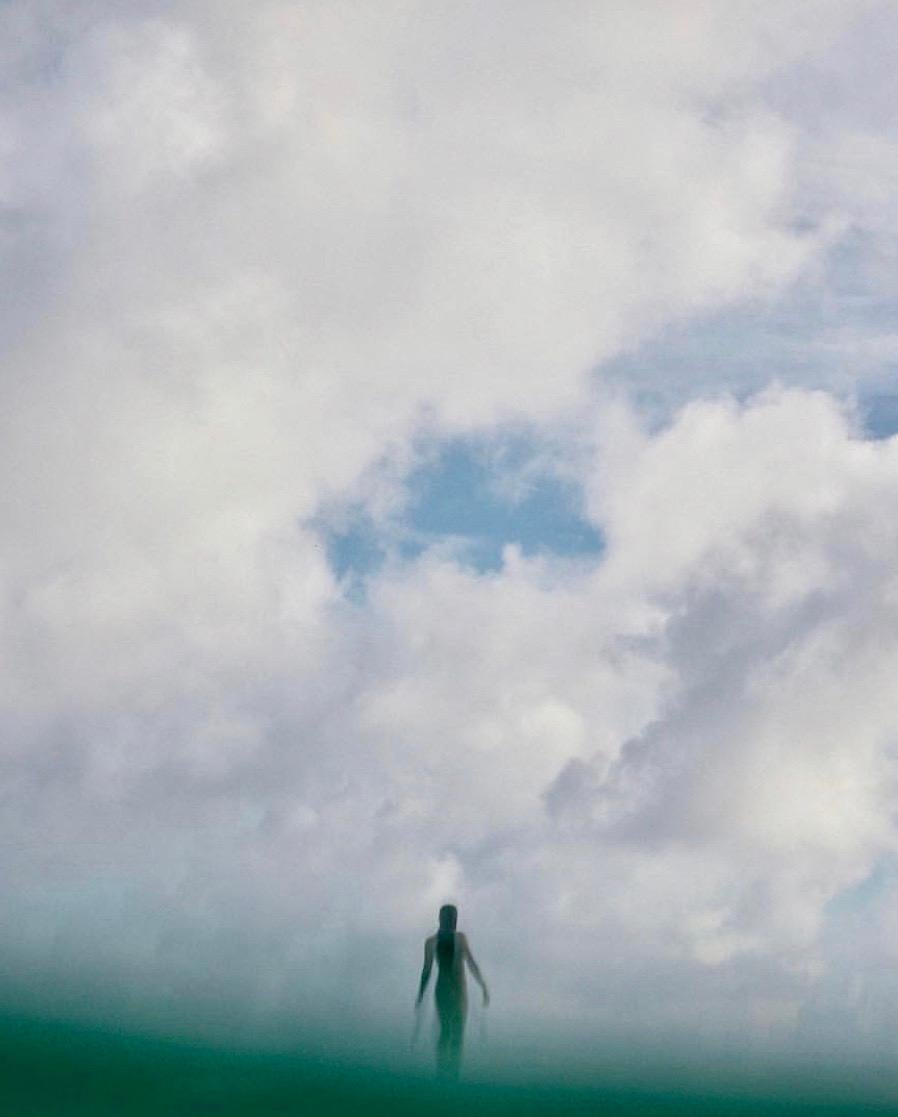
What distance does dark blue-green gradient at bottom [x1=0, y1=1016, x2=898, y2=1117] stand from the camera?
50.4 feet

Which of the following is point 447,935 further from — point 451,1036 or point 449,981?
point 451,1036

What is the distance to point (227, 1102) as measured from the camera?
52.5 feet

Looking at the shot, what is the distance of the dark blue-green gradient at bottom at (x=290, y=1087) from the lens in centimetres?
1538

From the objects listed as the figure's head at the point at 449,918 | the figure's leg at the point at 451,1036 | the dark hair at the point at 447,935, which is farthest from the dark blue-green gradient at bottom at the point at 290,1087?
the figure's head at the point at 449,918

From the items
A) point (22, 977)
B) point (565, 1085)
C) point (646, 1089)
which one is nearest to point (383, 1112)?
point (22, 977)

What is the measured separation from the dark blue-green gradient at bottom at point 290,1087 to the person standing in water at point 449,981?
2.10 m

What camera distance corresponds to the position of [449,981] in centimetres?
Result: 1225

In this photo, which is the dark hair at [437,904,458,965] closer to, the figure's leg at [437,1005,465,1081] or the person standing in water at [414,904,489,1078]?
the person standing in water at [414,904,489,1078]

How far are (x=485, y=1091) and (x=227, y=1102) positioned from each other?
850cm

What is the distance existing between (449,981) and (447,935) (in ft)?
1.57

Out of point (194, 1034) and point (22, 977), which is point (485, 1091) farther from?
point (22, 977)

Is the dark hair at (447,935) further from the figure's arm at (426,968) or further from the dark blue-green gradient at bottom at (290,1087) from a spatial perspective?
the dark blue-green gradient at bottom at (290,1087)

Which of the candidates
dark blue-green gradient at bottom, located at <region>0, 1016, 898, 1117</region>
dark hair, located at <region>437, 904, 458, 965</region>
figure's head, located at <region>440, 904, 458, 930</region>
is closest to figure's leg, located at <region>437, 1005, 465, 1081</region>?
→ dark hair, located at <region>437, 904, 458, 965</region>

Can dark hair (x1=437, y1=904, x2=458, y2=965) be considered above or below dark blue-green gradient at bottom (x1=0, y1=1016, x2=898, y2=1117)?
above
